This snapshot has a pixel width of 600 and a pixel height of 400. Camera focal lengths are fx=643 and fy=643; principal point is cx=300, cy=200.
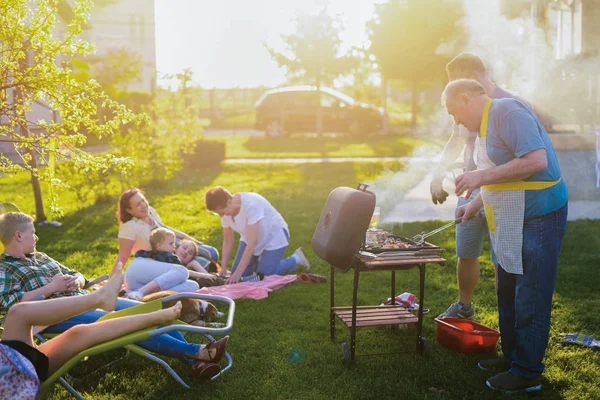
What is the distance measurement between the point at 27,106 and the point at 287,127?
51.3 feet

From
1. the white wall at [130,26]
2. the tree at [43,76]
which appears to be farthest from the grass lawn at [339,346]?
the white wall at [130,26]

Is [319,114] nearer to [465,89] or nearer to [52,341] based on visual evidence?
[465,89]

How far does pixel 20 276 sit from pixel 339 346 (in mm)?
2179

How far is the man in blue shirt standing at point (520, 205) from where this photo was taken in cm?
356

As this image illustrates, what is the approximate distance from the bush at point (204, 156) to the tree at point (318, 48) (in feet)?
18.5

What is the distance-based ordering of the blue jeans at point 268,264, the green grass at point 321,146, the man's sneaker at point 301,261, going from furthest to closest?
the green grass at point 321,146, the man's sneaker at point 301,261, the blue jeans at point 268,264

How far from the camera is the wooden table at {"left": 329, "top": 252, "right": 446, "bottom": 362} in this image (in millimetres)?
4047

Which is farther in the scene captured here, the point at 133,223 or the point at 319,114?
the point at 319,114

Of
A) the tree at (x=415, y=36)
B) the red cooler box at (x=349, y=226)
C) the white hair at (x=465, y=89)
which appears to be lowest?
the red cooler box at (x=349, y=226)

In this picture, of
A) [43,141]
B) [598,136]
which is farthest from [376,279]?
[598,136]

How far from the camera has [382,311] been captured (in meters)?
4.63

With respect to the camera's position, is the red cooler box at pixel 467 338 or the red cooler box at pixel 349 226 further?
the red cooler box at pixel 467 338

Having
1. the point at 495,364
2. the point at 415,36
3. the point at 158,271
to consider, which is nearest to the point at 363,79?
the point at 415,36

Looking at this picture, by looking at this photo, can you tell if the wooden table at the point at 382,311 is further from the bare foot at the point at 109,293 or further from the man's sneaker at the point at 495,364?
the bare foot at the point at 109,293
